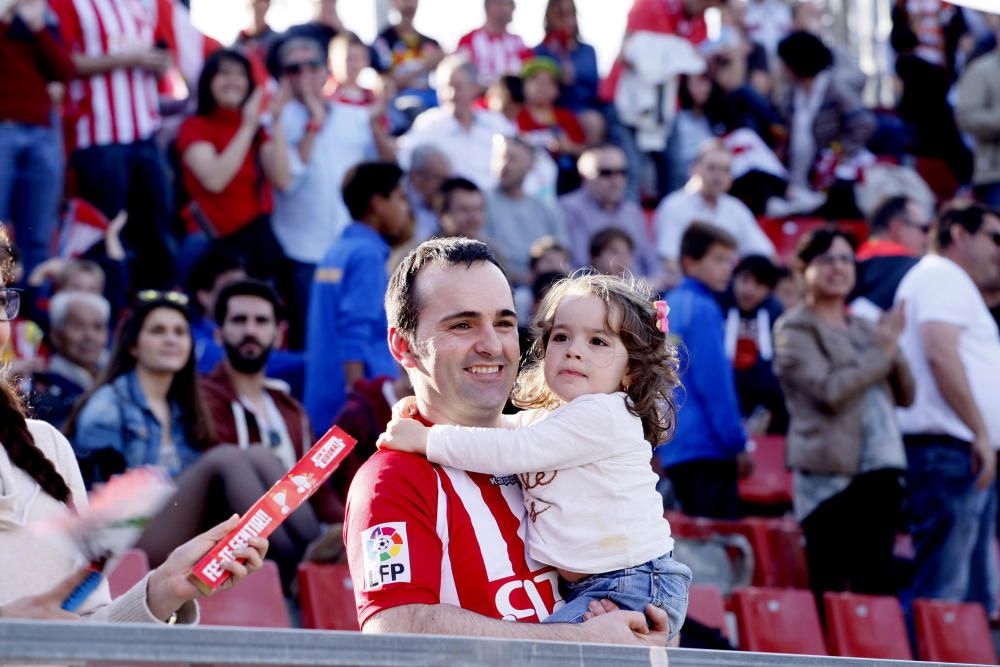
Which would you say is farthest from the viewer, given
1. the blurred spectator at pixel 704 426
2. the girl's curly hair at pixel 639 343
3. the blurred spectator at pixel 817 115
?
the blurred spectator at pixel 817 115

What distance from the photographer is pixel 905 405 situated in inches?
290

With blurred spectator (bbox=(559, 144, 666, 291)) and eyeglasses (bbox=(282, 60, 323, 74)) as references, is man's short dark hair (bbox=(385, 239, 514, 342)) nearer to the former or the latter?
eyeglasses (bbox=(282, 60, 323, 74))

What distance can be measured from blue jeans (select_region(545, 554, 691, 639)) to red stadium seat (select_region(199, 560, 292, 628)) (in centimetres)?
257

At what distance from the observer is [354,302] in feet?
24.3

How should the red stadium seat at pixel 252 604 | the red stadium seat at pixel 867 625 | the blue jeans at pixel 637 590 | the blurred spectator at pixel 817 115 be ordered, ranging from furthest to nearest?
the blurred spectator at pixel 817 115, the red stadium seat at pixel 867 625, the red stadium seat at pixel 252 604, the blue jeans at pixel 637 590

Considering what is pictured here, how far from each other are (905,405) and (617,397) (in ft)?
13.7

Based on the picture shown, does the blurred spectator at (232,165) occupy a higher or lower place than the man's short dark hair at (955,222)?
higher

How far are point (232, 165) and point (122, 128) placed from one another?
0.67 m

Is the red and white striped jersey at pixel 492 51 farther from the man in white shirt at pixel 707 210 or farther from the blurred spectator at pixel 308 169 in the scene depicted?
the blurred spectator at pixel 308 169

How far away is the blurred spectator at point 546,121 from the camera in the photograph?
12.2 metres

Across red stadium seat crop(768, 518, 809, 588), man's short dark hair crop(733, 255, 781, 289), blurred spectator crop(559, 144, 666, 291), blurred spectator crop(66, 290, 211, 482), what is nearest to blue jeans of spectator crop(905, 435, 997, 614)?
red stadium seat crop(768, 518, 809, 588)

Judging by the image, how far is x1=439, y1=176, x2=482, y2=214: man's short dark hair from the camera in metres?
8.92

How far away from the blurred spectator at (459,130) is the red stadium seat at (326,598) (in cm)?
495

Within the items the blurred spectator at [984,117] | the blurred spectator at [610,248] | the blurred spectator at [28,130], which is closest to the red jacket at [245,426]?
the blurred spectator at [28,130]
